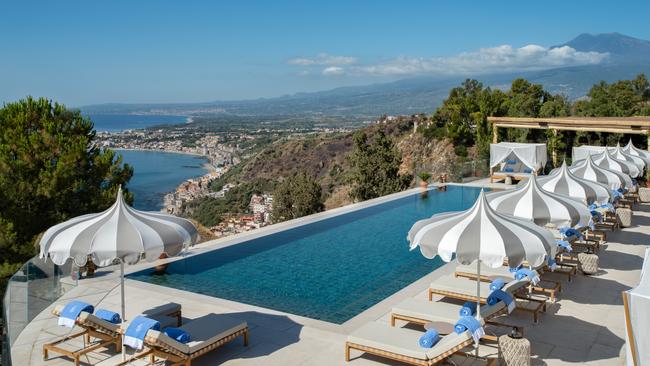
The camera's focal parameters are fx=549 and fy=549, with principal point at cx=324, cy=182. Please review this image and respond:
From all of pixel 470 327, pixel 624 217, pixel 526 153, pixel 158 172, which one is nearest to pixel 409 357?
pixel 470 327

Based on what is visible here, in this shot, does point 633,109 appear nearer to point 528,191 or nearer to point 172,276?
point 528,191

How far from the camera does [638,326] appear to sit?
11.0 ft

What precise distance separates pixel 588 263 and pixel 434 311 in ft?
14.4

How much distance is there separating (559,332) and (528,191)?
238cm

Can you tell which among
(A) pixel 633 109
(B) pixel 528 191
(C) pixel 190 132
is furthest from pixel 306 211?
(C) pixel 190 132

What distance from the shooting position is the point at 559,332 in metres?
7.45

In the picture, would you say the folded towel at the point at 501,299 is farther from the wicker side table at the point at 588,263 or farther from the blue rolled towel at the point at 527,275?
the wicker side table at the point at 588,263

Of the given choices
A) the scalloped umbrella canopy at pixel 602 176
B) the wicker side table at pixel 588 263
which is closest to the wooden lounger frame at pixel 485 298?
the wicker side table at pixel 588 263

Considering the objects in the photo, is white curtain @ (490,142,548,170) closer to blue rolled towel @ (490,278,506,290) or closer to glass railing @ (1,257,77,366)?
blue rolled towel @ (490,278,506,290)

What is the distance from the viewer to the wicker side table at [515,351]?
5934 mm

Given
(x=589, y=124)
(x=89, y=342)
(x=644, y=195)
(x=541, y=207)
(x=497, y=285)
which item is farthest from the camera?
(x=589, y=124)

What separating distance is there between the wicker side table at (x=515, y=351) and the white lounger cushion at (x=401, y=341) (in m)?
0.40

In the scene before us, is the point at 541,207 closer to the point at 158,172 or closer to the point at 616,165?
the point at 616,165

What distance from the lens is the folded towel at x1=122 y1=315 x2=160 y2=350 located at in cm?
590
